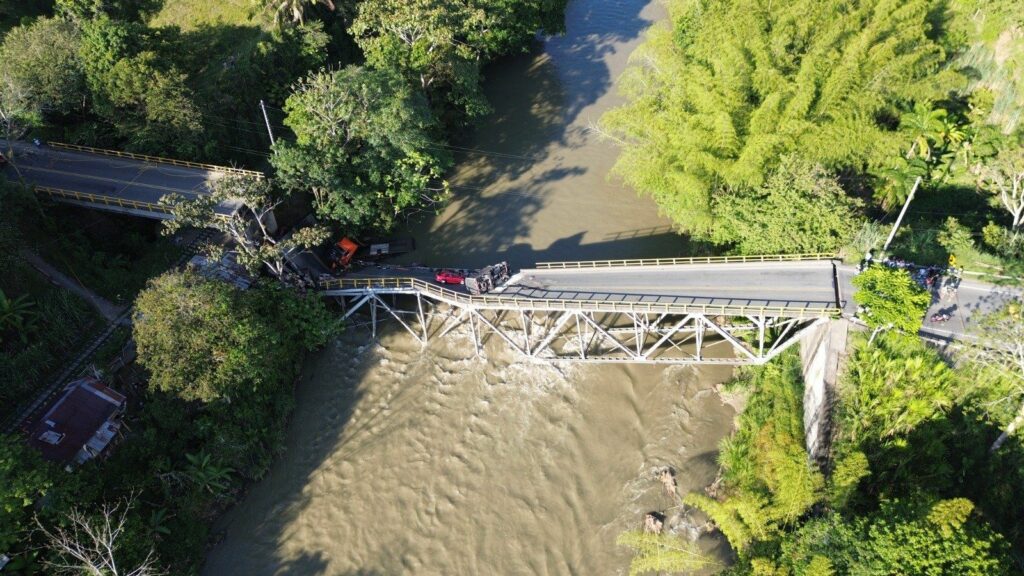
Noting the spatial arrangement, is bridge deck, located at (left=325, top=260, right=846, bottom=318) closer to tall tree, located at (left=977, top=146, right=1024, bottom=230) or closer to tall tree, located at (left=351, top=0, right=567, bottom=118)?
tall tree, located at (left=977, top=146, right=1024, bottom=230)

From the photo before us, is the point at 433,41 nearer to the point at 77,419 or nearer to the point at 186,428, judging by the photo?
the point at 186,428

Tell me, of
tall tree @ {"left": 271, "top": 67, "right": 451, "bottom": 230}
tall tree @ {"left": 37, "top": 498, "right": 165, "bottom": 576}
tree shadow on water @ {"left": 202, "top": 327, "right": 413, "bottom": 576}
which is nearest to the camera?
tall tree @ {"left": 37, "top": 498, "right": 165, "bottom": 576}

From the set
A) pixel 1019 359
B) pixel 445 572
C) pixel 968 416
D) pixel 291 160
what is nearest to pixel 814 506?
pixel 968 416

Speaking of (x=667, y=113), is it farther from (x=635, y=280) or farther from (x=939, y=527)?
(x=939, y=527)

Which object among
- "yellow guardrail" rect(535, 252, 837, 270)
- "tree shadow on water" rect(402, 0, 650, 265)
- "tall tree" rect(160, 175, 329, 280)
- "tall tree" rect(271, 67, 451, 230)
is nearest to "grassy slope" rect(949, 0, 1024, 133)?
Result: "yellow guardrail" rect(535, 252, 837, 270)

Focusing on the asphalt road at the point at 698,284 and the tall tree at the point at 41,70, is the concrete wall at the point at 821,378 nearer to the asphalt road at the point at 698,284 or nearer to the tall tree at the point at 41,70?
the asphalt road at the point at 698,284

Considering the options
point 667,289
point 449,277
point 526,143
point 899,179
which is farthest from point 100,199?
point 899,179
